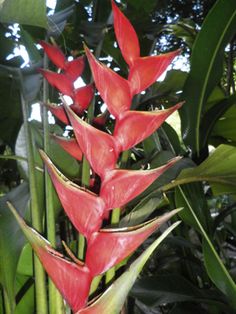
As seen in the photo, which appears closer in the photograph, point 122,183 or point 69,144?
point 122,183

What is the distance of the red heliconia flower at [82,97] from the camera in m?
0.45

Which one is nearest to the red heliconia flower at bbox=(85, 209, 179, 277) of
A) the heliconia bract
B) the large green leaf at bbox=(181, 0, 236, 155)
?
the heliconia bract

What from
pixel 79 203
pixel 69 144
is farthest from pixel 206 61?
pixel 79 203

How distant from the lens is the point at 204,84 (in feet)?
2.39

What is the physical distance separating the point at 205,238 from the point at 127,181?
352 mm

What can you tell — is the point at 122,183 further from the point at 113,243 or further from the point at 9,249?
the point at 9,249

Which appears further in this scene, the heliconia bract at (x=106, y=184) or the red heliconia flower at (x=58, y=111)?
the red heliconia flower at (x=58, y=111)

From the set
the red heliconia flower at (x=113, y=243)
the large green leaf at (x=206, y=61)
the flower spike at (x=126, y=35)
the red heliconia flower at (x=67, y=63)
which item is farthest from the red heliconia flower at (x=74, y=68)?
the large green leaf at (x=206, y=61)

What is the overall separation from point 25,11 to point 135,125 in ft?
0.49

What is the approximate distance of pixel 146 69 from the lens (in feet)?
1.04

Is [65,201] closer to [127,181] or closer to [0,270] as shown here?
[127,181]

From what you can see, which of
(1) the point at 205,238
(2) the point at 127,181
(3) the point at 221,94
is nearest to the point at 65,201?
(2) the point at 127,181

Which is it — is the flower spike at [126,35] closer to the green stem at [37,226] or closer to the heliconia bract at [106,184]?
the heliconia bract at [106,184]

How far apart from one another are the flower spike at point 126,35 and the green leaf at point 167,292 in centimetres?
45
